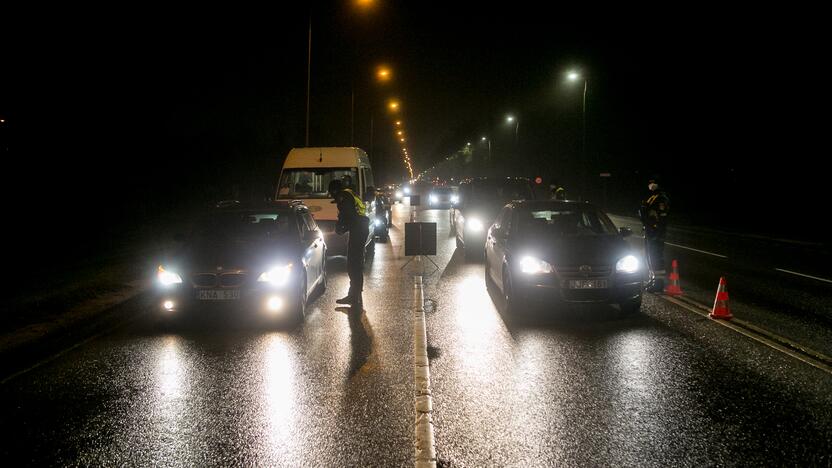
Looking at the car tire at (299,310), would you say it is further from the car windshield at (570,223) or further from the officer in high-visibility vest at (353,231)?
the car windshield at (570,223)

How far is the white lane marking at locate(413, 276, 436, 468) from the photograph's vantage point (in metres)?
4.38

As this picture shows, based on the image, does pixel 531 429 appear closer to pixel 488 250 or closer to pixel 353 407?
pixel 353 407

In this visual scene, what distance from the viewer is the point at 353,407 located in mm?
5359

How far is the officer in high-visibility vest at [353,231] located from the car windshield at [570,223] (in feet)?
7.73

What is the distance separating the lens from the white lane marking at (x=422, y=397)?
438 cm

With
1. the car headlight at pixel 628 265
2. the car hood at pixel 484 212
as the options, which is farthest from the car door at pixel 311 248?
the car hood at pixel 484 212

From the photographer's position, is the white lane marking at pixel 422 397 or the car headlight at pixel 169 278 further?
the car headlight at pixel 169 278

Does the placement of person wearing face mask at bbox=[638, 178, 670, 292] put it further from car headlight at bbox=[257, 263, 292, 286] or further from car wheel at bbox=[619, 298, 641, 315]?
car headlight at bbox=[257, 263, 292, 286]

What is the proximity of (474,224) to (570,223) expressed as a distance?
17.2ft

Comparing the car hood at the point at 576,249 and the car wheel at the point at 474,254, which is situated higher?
the car hood at the point at 576,249

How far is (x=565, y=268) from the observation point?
863 centimetres

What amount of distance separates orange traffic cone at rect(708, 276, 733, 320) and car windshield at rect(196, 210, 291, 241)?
18.8ft

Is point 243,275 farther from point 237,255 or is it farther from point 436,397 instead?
point 436,397

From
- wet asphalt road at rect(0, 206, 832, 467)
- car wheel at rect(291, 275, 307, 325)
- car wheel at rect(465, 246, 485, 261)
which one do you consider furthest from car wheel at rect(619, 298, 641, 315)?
car wheel at rect(465, 246, 485, 261)
